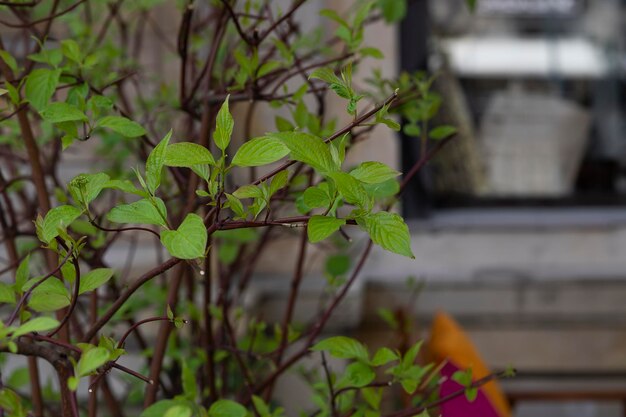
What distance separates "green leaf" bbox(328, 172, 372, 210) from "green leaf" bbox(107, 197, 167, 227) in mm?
135

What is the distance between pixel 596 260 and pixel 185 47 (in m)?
2.81

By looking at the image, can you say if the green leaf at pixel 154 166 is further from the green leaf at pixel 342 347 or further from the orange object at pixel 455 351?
the orange object at pixel 455 351

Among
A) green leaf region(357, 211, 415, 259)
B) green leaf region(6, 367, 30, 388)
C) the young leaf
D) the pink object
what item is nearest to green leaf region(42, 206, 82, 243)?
green leaf region(357, 211, 415, 259)

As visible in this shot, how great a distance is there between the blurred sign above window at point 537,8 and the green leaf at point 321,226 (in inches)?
134

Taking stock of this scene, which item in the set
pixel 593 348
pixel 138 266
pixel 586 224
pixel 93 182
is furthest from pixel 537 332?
pixel 93 182

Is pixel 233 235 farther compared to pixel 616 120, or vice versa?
pixel 616 120

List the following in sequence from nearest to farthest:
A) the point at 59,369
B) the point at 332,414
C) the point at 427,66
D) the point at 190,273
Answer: the point at 59,369 < the point at 332,414 < the point at 190,273 < the point at 427,66

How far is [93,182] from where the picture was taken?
68 cm

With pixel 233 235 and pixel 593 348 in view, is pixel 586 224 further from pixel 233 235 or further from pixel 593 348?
pixel 233 235

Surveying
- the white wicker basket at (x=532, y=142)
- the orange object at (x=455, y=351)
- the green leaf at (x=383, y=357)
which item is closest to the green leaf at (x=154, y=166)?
the green leaf at (x=383, y=357)

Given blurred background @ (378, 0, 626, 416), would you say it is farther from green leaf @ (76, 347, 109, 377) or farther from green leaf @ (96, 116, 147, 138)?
green leaf @ (76, 347, 109, 377)

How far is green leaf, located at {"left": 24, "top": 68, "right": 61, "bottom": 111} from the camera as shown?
2.78 ft

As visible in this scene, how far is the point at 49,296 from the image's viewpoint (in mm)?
722

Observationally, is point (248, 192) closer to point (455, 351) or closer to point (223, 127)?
point (223, 127)
